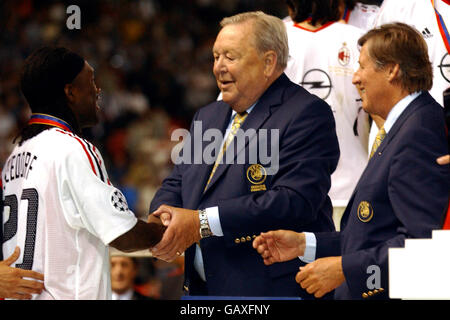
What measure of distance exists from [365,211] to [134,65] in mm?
7897

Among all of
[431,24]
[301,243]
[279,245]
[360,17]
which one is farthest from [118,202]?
[360,17]

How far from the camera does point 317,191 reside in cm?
377

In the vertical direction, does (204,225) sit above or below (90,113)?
below

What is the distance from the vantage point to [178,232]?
151 inches

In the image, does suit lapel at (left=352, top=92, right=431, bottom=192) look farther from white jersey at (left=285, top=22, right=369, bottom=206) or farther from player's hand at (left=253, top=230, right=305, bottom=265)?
white jersey at (left=285, top=22, right=369, bottom=206)

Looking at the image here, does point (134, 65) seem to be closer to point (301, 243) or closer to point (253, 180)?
point (253, 180)

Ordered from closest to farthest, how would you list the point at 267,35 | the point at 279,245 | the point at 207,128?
the point at 279,245
the point at 267,35
the point at 207,128

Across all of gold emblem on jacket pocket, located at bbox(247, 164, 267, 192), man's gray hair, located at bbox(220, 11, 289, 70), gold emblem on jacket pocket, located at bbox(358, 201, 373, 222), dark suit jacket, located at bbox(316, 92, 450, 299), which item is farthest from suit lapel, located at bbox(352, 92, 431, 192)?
man's gray hair, located at bbox(220, 11, 289, 70)

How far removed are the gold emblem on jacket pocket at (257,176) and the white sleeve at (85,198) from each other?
716mm

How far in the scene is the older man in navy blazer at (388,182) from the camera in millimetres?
3031

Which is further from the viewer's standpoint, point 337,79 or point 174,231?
point 337,79
